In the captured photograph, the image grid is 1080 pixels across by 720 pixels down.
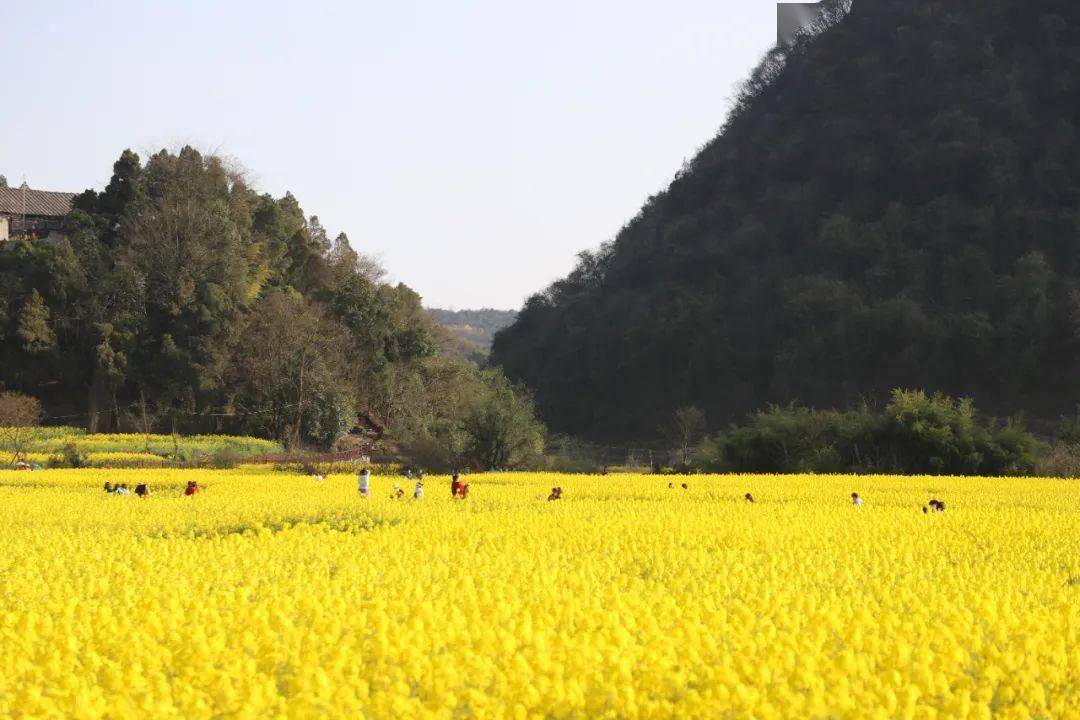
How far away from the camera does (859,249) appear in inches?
3014

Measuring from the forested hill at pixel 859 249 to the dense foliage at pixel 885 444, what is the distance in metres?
23.6

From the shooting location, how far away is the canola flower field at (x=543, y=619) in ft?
25.3

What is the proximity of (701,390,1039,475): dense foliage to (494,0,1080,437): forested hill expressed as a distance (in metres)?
23.6

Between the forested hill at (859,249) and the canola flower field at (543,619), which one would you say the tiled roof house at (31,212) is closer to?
the forested hill at (859,249)

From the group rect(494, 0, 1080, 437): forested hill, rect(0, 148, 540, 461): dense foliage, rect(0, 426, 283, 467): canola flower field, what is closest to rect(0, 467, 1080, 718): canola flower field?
rect(0, 426, 283, 467): canola flower field

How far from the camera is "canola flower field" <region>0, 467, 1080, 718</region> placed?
7.71 meters

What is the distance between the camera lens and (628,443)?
71.4 meters

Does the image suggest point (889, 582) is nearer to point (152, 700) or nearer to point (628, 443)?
point (152, 700)

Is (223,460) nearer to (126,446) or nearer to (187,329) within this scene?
(126,446)

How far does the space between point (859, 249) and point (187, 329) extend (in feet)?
142

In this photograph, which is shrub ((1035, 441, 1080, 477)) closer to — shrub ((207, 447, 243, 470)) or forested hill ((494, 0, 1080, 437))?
forested hill ((494, 0, 1080, 437))

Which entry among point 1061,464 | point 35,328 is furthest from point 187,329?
point 1061,464

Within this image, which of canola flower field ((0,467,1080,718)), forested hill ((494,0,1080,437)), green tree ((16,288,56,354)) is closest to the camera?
canola flower field ((0,467,1080,718))

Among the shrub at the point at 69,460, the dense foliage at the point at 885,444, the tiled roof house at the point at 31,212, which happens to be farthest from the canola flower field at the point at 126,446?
the tiled roof house at the point at 31,212
